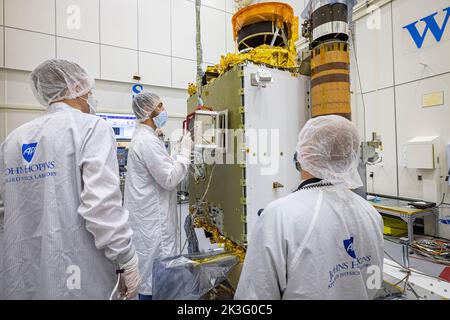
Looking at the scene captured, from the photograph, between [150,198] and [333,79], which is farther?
[150,198]

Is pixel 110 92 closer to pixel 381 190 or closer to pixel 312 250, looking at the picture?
pixel 312 250

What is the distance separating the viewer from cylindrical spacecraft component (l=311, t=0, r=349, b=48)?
156 centimetres

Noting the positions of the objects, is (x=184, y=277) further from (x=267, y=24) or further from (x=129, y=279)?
(x=267, y=24)

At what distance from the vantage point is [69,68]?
1.14 metres

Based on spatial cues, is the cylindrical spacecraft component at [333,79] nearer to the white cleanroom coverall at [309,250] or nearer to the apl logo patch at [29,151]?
the white cleanroom coverall at [309,250]

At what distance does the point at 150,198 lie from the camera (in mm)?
1720

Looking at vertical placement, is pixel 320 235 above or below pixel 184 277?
above

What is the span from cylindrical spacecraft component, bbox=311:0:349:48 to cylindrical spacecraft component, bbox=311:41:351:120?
0.05 m

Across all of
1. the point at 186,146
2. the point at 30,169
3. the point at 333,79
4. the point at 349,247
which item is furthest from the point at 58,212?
the point at 333,79

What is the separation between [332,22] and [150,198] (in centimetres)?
166

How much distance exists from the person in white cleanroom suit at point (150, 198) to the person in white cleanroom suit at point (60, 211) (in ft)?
1.91

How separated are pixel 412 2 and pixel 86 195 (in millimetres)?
4611

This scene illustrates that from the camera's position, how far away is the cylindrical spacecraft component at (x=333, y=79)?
1.55 metres

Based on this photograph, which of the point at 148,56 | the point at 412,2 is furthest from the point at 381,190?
the point at 148,56
